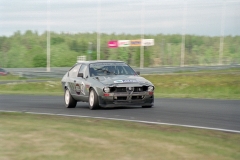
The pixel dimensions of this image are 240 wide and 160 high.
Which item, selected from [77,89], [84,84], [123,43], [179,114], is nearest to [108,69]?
[84,84]

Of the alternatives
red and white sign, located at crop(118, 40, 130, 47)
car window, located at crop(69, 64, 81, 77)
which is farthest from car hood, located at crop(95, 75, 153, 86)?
red and white sign, located at crop(118, 40, 130, 47)

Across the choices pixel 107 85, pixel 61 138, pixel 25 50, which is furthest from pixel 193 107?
pixel 25 50

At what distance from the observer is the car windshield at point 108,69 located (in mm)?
16125

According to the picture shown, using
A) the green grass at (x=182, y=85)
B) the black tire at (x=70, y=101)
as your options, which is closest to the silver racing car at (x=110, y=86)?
the black tire at (x=70, y=101)

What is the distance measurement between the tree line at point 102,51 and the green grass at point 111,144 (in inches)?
1439

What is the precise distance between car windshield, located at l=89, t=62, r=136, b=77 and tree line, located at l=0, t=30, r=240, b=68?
2976 centimetres

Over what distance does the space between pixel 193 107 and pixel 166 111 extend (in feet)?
4.74

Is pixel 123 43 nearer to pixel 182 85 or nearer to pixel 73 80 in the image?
pixel 182 85

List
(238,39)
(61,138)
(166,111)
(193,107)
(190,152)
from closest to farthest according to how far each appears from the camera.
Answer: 1. (190,152)
2. (61,138)
3. (166,111)
4. (193,107)
5. (238,39)

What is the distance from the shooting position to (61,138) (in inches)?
335

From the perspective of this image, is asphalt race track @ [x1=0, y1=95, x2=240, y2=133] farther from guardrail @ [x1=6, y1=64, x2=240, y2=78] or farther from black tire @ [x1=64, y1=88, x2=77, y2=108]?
guardrail @ [x1=6, y1=64, x2=240, y2=78]

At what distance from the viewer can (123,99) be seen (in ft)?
49.7

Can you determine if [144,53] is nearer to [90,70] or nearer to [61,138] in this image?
[90,70]

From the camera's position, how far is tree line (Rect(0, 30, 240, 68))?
46438 mm
